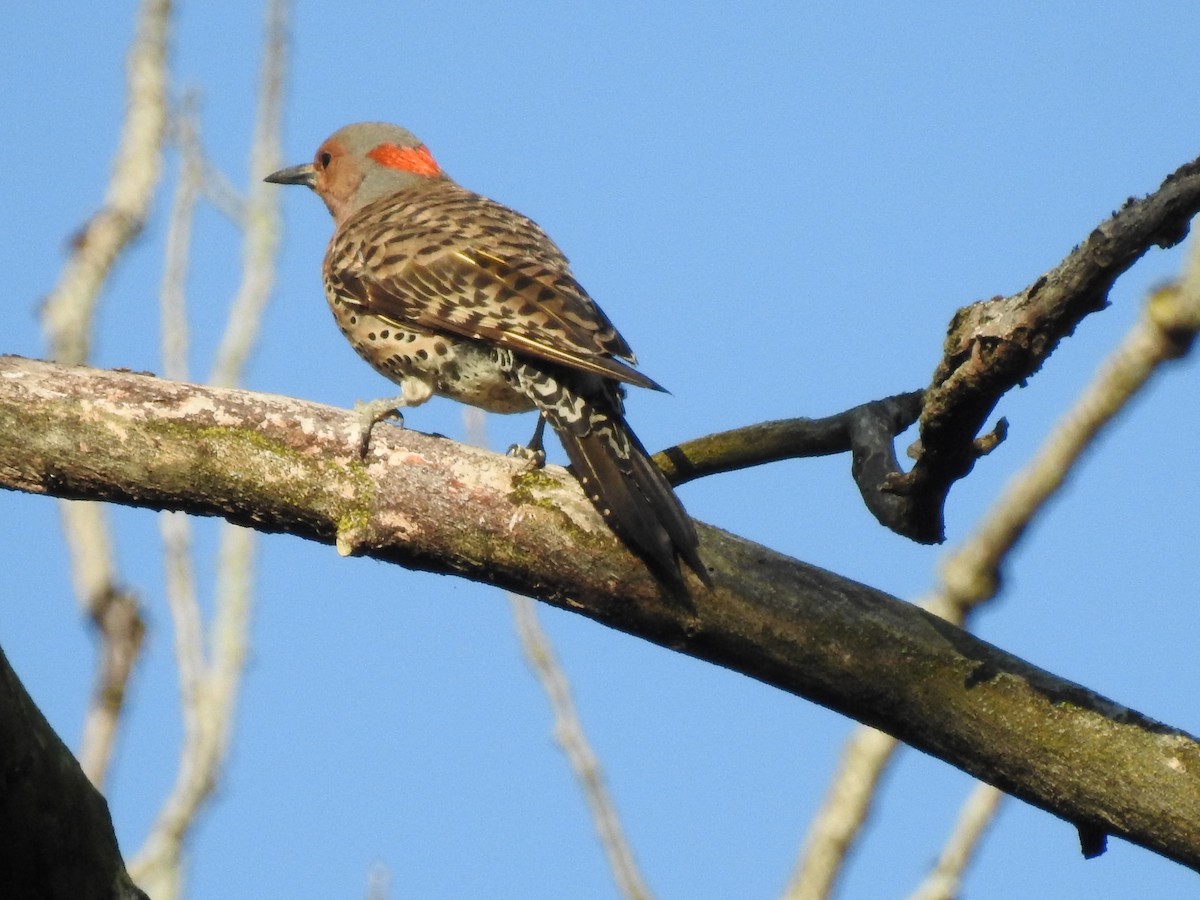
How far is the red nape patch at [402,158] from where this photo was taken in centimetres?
755

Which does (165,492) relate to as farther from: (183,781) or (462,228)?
(183,781)

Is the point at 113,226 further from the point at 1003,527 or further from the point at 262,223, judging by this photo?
the point at 1003,527

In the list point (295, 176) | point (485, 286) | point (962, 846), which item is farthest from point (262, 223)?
point (962, 846)

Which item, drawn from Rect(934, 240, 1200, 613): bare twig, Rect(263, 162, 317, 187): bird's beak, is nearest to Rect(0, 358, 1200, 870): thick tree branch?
Rect(934, 240, 1200, 613): bare twig

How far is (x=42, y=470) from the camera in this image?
Result: 13.0 feet

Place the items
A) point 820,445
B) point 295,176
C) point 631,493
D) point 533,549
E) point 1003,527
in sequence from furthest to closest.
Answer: point 295,176 → point 1003,527 → point 820,445 → point 631,493 → point 533,549

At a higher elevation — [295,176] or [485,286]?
[295,176]

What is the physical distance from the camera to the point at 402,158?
7566 millimetres

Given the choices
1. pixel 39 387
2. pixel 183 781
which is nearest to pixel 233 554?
pixel 183 781

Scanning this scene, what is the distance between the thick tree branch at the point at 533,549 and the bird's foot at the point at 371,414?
31 millimetres

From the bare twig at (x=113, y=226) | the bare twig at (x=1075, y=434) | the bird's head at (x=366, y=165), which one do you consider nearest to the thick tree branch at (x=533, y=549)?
the bare twig at (x=1075, y=434)

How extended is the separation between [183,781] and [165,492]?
10.2 feet

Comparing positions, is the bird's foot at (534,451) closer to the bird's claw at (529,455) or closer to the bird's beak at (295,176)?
the bird's claw at (529,455)

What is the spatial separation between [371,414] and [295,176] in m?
4.04
